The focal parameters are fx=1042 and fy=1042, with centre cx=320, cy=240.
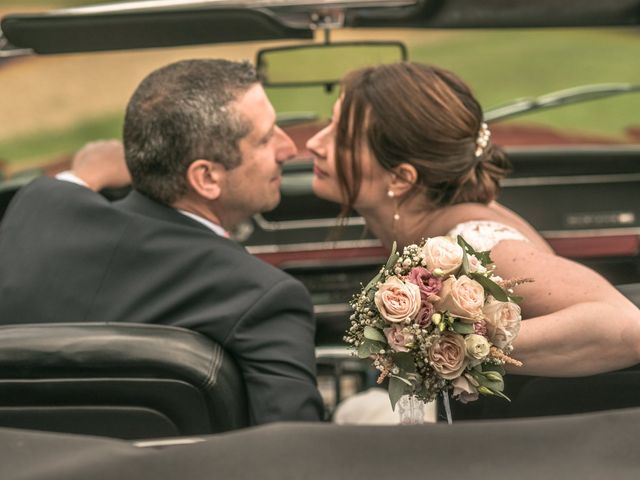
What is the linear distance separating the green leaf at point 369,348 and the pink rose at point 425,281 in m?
0.12

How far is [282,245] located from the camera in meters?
3.52

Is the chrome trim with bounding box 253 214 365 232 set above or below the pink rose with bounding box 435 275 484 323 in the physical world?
below

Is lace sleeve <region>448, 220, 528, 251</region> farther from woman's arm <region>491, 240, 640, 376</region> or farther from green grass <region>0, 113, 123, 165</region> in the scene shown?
green grass <region>0, 113, 123, 165</region>

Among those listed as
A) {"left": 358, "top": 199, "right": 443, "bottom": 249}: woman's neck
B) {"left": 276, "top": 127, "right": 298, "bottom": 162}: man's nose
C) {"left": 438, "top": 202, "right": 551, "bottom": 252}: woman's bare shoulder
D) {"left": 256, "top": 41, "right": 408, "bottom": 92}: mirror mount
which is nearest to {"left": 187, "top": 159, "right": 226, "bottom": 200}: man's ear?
{"left": 276, "top": 127, "right": 298, "bottom": 162}: man's nose

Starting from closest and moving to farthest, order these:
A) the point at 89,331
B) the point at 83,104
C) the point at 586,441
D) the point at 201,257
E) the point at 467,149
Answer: the point at 586,441 → the point at 89,331 → the point at 201,257 → the point at 467,149 → the point at 83,104

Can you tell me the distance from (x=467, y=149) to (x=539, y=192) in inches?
41.3

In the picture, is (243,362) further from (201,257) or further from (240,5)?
(240,5)

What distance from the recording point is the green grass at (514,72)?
3402 mm

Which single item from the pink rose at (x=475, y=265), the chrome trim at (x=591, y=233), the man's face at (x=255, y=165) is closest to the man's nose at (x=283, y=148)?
the man's face at (x=255, y=165)

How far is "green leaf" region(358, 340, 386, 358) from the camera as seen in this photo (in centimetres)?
182

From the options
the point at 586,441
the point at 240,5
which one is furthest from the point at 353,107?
the point at 586,441

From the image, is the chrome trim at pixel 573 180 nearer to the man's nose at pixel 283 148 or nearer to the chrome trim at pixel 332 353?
the chrome trim at pixel 332 353

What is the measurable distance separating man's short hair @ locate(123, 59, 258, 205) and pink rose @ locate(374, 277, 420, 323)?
911 mm

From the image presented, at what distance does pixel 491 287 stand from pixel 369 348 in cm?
24
